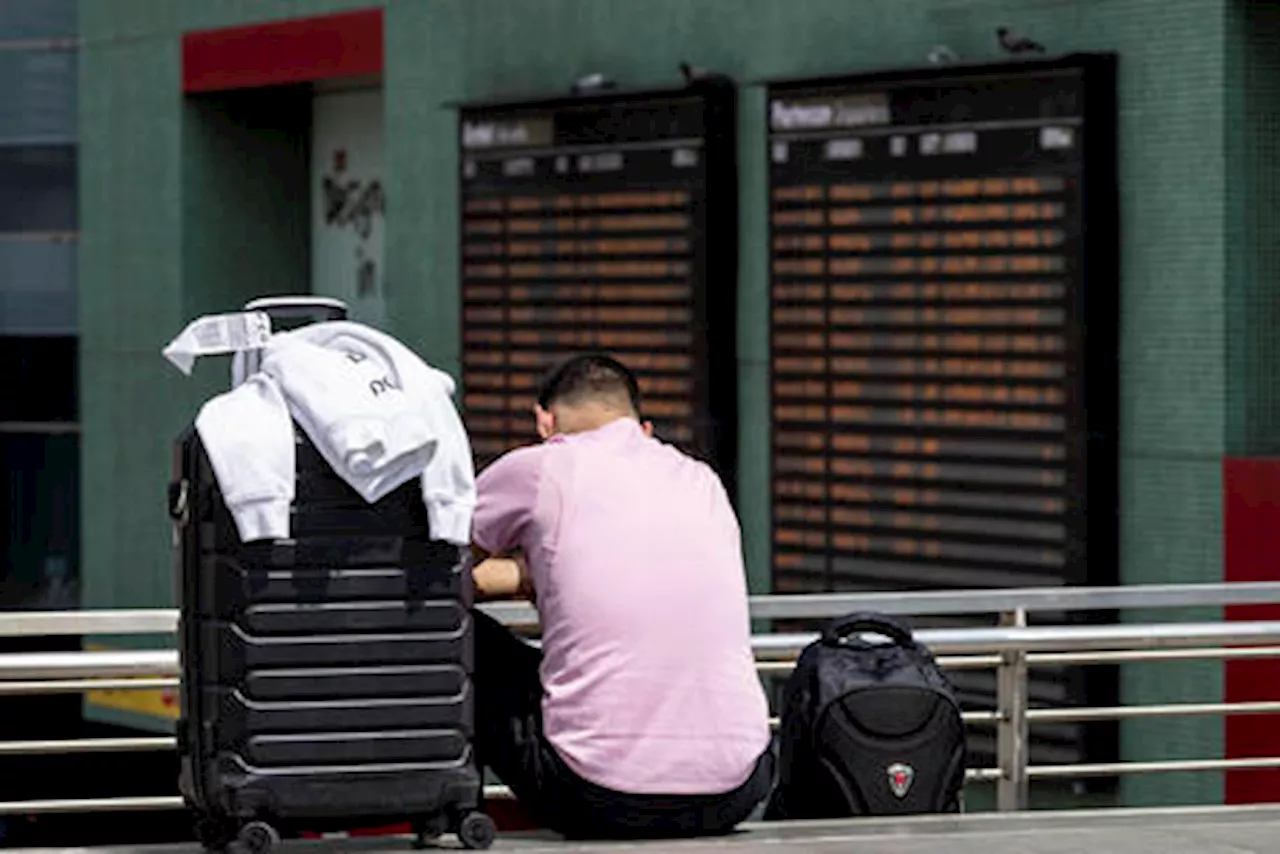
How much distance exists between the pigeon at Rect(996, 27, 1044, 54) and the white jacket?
6.74m

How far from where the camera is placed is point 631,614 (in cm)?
750

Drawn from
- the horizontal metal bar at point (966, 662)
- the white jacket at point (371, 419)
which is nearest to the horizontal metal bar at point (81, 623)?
the white jacket at point (371, 419)

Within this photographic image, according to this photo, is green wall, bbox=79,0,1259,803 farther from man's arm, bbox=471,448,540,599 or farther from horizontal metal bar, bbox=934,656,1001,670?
man's arm, bbox=471,448,540,599

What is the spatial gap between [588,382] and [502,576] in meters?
0.48

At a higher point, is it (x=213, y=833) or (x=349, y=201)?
(x=349, y=201)

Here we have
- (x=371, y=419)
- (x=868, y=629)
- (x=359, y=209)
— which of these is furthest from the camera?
(x=359, y=209)

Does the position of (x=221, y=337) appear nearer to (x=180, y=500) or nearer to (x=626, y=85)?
(x=180, y=500)

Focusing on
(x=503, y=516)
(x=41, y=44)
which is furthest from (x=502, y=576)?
(x=41, y=44)

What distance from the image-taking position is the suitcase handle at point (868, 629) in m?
8.00

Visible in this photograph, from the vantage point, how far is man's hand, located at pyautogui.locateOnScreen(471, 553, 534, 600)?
24.9 feet

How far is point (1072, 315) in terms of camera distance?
13.5 m

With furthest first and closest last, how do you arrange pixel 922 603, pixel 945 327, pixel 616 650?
pixel 945 327, pixel 922 603, pixel 616 650

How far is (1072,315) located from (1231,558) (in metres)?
1.16

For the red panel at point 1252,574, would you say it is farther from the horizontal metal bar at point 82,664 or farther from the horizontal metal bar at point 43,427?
the horizontal metal bar at point 43,427
